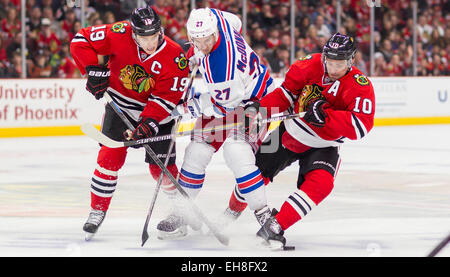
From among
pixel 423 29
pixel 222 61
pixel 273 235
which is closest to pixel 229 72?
pixel 222 61

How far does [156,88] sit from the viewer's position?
3.74 metres

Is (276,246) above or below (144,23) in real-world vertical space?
below

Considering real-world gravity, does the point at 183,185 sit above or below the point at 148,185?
above

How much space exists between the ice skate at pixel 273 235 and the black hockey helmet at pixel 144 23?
973 mm

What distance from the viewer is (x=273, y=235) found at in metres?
3.48

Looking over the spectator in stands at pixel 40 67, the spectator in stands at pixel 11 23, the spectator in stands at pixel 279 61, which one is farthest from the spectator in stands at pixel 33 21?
the spectator in stands at pixel 279 61

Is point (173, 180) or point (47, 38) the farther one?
point (47, 38)

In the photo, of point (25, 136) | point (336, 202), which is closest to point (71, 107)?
point (25, 136)

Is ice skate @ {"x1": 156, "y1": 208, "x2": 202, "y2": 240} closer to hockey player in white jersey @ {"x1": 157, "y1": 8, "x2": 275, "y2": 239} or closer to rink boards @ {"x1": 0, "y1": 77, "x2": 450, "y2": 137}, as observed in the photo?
hockey player in white jersey @ {"x1": 157, "y1": 8, "x2": 275, "y2": 239}

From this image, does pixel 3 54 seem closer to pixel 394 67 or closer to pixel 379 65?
pixel 379 65

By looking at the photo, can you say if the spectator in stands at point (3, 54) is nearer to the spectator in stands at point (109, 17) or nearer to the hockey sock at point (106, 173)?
the spectator in stands at point (109, 17)

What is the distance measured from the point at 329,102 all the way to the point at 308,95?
4.1 inches
